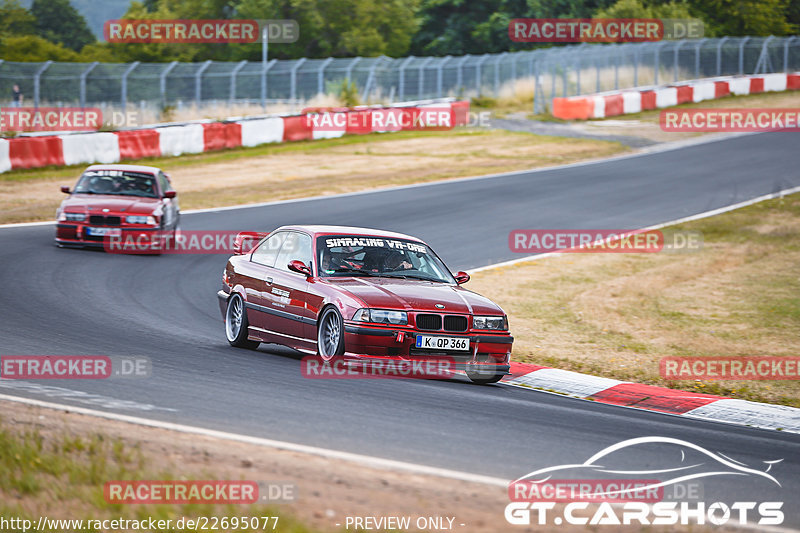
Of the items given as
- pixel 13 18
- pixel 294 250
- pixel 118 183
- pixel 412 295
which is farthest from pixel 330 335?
pixel 13 18

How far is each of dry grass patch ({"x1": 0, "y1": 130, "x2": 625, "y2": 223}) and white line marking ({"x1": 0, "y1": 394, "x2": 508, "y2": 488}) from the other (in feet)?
49.8

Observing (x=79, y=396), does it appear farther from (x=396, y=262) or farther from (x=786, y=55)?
(x=786, y=55)

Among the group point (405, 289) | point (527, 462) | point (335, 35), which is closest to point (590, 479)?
point (527, 462)

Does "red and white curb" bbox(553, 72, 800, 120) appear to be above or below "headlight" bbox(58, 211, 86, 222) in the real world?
above

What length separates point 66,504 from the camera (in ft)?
18.4

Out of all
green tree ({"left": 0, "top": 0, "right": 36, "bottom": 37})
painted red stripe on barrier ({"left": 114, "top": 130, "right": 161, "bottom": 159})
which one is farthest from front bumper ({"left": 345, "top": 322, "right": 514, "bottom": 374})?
green tree ({"left": 0, "top": 0, "right": 36, "bottom": 37})

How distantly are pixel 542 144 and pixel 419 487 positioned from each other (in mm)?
31661

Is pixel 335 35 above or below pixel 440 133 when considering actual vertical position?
above

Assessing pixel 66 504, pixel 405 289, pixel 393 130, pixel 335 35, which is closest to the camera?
pixel 66 504

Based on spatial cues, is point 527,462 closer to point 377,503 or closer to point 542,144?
Answer: point 377,503

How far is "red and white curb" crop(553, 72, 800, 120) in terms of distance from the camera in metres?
42.9

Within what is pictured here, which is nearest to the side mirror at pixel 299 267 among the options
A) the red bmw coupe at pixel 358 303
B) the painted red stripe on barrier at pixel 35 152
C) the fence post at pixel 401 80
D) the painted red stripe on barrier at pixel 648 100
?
the red bmw coupe at pixel 358 303

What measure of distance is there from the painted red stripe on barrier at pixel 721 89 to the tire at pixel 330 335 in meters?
40.9

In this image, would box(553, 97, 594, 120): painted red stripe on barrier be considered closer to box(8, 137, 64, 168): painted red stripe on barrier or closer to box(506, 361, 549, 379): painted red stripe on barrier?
box(8, 137, 64, 168): painted red stripe on barrier
